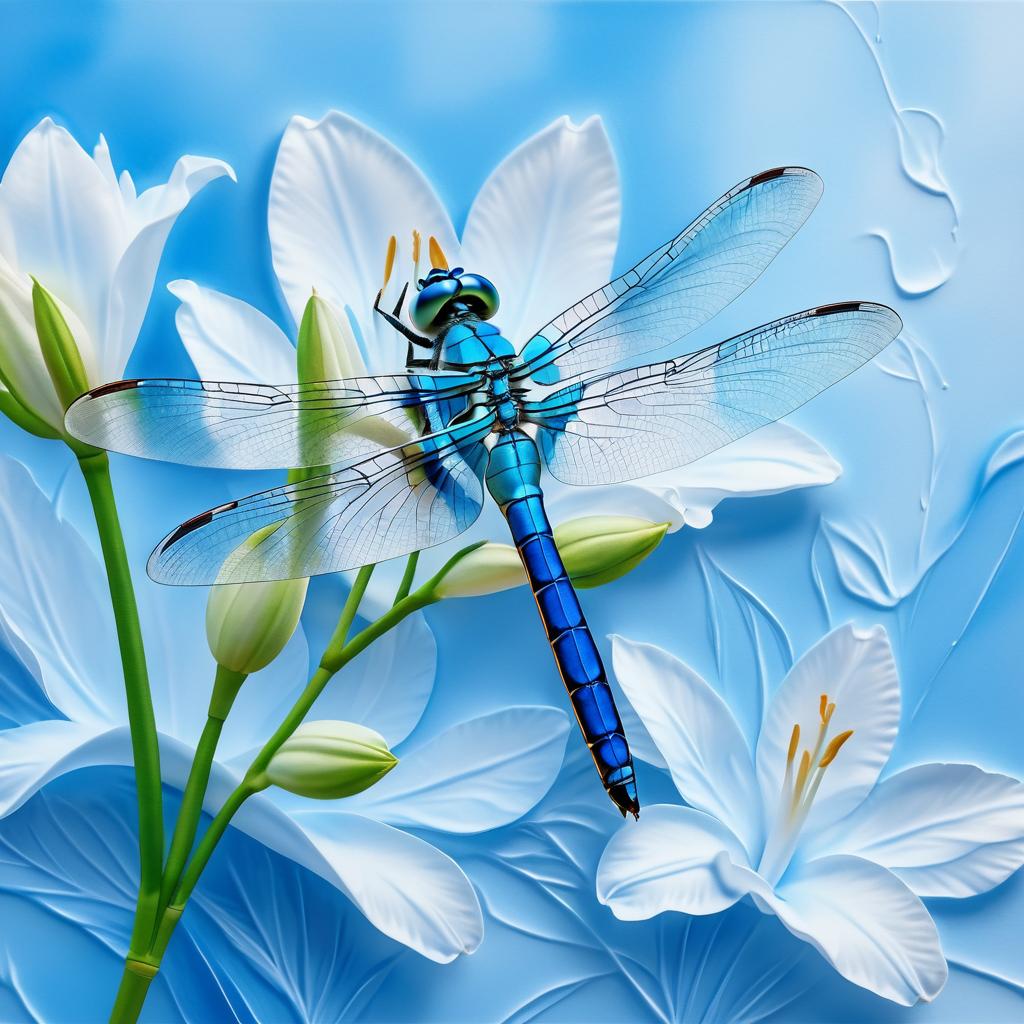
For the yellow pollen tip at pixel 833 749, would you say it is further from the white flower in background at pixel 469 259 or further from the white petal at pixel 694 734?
the white flower in background at pixel 469 259

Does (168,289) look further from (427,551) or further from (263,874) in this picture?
(263,874)

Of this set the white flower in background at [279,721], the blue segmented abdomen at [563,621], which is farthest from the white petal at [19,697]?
the blue segmented abdomen at [563,621]

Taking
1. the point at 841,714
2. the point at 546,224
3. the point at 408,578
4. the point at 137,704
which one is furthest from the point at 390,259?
the point at 841,714

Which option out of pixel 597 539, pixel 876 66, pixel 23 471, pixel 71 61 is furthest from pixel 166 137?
pixel 876 66

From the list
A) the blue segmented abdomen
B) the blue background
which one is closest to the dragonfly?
the blue segmented abdomen

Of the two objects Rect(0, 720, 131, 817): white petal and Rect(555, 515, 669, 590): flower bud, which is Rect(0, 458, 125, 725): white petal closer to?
Rect(0, 720, 131, 817): white petal

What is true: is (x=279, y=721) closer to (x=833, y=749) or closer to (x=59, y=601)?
(x=59, y=601)
